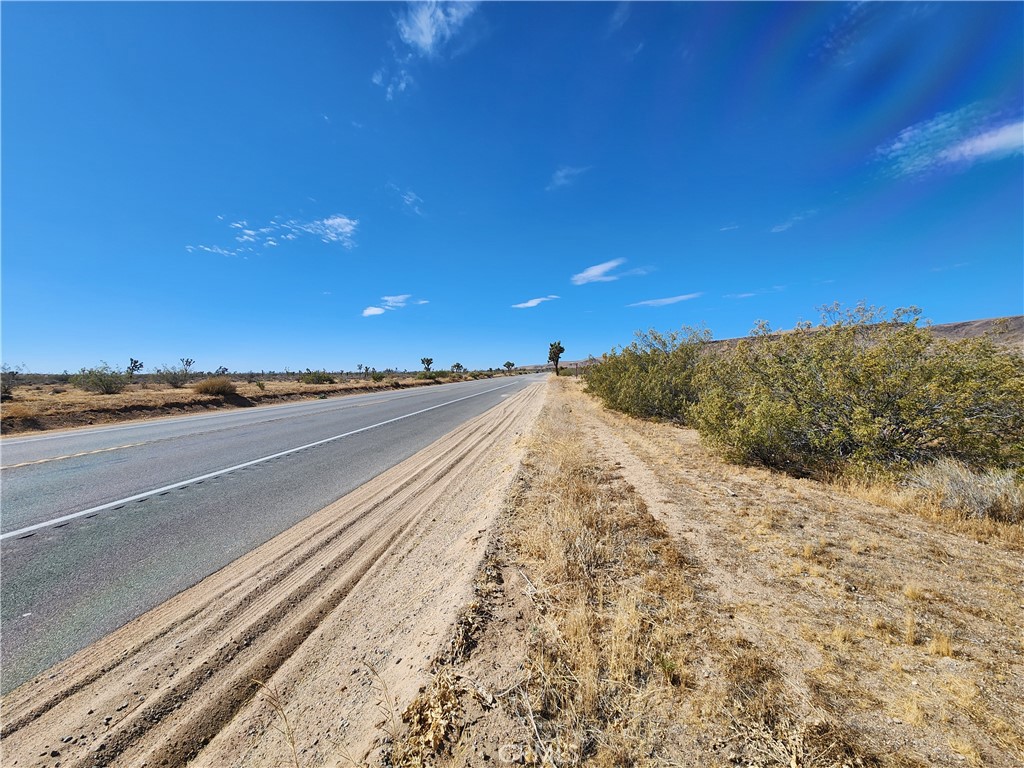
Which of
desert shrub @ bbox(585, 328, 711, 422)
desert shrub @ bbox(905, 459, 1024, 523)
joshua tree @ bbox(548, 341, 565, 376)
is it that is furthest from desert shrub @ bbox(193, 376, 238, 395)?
joshua tree @ bbox(548, 341, 565, 376)

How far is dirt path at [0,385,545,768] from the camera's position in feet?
6.07

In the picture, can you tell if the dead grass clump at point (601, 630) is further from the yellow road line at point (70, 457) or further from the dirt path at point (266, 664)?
the yellow road line at point (70, 457)

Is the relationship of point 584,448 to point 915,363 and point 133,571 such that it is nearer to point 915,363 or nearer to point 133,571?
point 915,363

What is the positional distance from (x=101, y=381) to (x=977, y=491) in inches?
1419

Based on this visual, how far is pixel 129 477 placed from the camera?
19.5 feet

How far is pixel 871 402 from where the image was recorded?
571 cm

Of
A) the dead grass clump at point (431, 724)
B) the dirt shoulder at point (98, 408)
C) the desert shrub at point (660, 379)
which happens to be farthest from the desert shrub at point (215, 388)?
the dead grass clump at point (431, 724)

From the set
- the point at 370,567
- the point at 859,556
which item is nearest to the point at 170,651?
the point at 370,567

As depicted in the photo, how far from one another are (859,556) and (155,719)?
5568 mm

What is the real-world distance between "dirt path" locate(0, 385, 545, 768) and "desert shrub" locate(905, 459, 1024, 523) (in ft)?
18.4

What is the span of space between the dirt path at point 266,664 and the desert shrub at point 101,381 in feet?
95.5

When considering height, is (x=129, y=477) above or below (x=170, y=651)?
above

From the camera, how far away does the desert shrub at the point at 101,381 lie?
2275 centimetres

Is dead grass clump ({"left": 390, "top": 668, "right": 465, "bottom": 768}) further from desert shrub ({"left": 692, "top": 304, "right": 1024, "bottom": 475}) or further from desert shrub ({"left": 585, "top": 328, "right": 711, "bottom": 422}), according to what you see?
desert shrub ({"left": 585, "top": 328, "right": 711, "bottom": 422})
